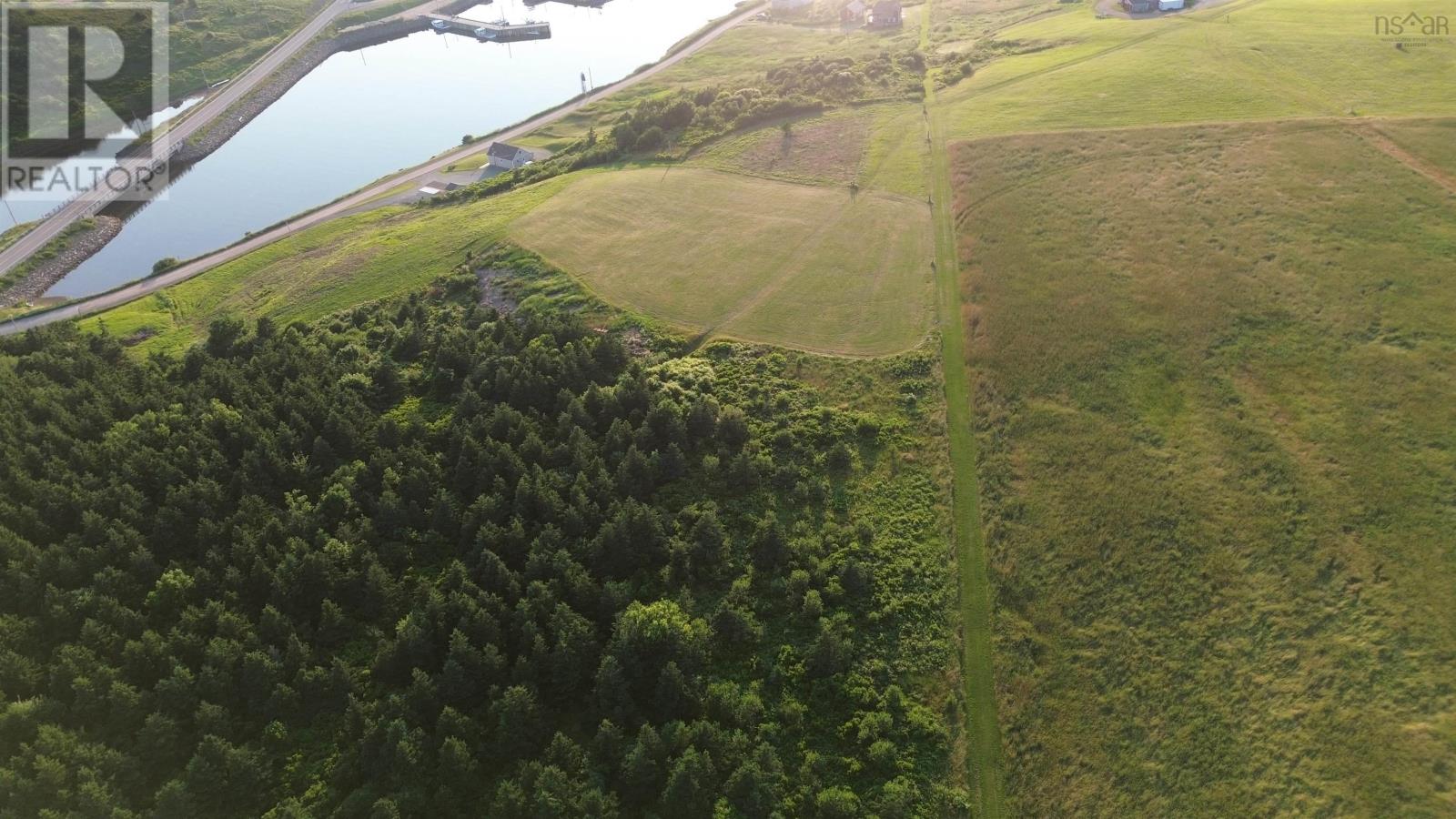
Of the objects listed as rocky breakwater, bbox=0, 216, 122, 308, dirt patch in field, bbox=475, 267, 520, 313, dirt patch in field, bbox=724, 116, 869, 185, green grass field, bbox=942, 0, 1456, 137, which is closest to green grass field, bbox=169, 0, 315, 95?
rocky breakwater, bbox=0, 216, 122, 308

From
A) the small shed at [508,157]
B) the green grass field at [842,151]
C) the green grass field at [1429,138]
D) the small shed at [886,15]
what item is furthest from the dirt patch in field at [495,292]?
the small shed at [886,15]

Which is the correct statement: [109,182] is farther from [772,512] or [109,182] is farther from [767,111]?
[772,512]

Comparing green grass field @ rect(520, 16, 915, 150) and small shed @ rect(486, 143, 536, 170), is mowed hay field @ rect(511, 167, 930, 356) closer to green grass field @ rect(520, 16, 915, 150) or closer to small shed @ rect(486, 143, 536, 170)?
small shed @ rect(486, 143, 536, 170)

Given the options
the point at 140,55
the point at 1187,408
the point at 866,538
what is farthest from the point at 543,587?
the point at 140,55

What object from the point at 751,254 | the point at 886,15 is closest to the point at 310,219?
the point at 751,254

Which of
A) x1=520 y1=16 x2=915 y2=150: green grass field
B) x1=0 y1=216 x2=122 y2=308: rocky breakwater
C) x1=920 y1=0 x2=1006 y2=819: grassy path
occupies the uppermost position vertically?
x1=520 y1=16 x2=915 y2=150: green grass field
